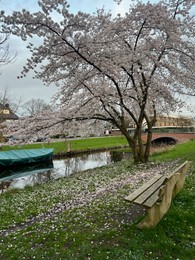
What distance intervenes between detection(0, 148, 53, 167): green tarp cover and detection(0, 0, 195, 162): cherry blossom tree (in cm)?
1276

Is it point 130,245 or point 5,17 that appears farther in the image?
point 5,17

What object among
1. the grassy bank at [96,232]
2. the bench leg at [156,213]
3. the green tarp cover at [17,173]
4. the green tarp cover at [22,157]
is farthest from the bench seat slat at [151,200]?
the green tarp cover at [22,157]

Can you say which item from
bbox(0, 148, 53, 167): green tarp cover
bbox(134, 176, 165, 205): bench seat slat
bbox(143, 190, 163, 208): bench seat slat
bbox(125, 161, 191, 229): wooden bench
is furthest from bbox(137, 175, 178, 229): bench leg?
bbox(0, 148, 53, 167): green tarp cover

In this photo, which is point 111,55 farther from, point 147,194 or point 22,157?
point 22,157

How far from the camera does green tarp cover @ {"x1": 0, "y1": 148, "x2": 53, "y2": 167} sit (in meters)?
24.8

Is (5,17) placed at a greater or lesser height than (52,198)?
greater

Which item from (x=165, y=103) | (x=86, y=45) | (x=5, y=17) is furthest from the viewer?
(x=165, y=103)

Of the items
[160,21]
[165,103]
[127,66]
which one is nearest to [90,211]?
[127,66]

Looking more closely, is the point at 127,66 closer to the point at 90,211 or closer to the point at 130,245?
the point at 90,211

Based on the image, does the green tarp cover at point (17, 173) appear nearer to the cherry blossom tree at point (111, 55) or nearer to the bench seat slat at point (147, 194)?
the cherry blossom tree at point (111, 55)

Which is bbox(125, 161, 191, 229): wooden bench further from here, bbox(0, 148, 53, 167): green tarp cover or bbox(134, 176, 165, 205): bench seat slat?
bbox(0, 148, 53, 167): green tarp cover

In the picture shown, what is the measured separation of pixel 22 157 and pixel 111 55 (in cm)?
1886

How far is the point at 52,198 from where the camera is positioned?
8641 mm

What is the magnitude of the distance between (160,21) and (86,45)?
392 centimetres
